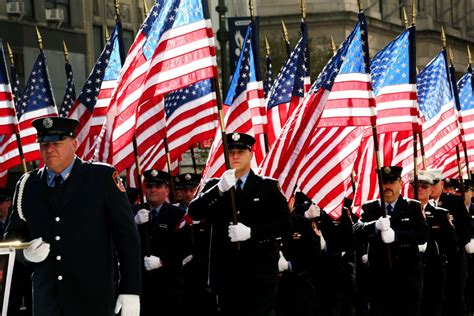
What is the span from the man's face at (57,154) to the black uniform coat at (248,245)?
289 cm

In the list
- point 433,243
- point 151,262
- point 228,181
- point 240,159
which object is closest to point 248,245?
point 228,181

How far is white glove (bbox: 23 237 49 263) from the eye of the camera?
8469mm

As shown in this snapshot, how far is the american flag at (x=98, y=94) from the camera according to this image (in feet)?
50.3

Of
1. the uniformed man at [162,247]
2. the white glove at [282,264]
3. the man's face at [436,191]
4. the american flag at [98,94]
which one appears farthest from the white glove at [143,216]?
the man's face at [436,191]

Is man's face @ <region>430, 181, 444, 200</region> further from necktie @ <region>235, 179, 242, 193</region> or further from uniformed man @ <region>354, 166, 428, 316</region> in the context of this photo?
necktie @ <region>235, 179, 242, 193</region>

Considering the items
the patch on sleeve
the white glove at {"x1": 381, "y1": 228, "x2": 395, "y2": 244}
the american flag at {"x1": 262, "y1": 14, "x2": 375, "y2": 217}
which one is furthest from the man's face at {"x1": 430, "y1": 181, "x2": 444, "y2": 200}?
the patch on sleeve

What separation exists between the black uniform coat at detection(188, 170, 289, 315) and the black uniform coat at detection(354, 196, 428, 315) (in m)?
2.29

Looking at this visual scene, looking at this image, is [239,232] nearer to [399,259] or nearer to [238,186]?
[238,186]

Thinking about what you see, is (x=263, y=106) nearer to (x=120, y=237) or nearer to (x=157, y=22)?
(x=157, y=22)

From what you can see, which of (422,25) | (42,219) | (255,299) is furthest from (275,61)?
(42,219)

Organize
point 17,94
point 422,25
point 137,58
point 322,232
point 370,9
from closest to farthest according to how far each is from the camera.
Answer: point 137,58 < point 322,232 < point 17,94 < point 370,9 < point 422,25

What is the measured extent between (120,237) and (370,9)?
141ft

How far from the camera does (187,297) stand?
1510 cm

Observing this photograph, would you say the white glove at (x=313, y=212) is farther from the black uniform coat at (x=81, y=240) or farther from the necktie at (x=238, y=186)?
the black uniform coat at (x=81, y=240)
